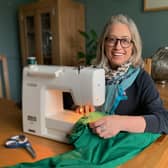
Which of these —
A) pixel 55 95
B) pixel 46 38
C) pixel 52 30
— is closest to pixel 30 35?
pixel 46 38

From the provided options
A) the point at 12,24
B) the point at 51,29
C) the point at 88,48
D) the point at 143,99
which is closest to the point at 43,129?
the point at 143,99

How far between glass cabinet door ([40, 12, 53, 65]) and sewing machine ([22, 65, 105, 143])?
6.38 feet

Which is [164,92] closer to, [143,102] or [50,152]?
[143,102]

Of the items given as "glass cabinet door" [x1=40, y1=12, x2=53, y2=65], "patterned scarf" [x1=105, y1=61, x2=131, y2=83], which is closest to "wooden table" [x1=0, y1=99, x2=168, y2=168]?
"patterned scarf" [x1=105, y1=61, x2=131, y2=83]

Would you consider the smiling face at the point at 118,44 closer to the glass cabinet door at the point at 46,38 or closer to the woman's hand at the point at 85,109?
the woman's hand at the point at 85,109

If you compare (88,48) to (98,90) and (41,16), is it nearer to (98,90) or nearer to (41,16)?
(41,16)

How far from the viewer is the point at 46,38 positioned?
3010 millimetres

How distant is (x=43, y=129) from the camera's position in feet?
3.34

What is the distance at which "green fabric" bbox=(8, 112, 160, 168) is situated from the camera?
2.40 ft

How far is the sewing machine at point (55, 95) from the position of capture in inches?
36.9

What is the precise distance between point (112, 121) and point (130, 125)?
0.24 feet

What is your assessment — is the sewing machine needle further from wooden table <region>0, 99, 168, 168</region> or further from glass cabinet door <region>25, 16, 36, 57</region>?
glass cabinet door <region>25, 16, 36, 57</region>

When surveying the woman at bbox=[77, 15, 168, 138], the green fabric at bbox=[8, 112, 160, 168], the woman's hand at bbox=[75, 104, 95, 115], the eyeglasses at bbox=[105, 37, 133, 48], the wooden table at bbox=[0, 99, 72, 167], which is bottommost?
the wooden table at bbox=[0, 99, 72, 167]

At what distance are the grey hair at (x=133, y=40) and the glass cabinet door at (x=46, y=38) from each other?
72.0 inches
